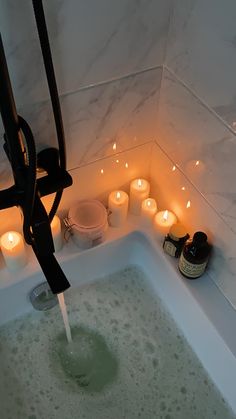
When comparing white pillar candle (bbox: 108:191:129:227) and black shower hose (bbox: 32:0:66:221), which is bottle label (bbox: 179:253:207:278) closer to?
white pillar candle (bbox: 108:191:129:227)

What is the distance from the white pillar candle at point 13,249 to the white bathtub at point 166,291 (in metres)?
0.04

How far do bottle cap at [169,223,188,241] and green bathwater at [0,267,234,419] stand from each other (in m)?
0.22

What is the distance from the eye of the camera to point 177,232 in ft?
3.94

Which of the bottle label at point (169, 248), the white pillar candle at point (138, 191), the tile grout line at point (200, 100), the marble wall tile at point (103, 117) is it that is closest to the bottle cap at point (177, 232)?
the bottle label at point (169, 248)

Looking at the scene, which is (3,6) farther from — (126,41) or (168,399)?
(168,399)

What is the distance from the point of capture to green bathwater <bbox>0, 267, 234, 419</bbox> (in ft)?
3.78

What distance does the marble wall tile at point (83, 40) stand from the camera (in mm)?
831

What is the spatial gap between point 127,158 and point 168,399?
2.10ft

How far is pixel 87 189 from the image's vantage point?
1.24 metres

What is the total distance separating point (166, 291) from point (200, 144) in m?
0.47

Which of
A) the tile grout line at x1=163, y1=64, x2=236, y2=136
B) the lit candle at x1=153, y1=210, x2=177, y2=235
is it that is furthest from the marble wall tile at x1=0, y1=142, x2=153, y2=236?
the tile grout line at x1=163, y1=64, x2=236, y2=136

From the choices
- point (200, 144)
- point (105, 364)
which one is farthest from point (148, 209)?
point (105, 364)

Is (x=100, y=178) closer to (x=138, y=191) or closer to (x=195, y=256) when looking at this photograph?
(x=138, y=191)

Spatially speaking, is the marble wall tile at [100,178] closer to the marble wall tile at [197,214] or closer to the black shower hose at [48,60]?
the marble wall tile at [197,214]
